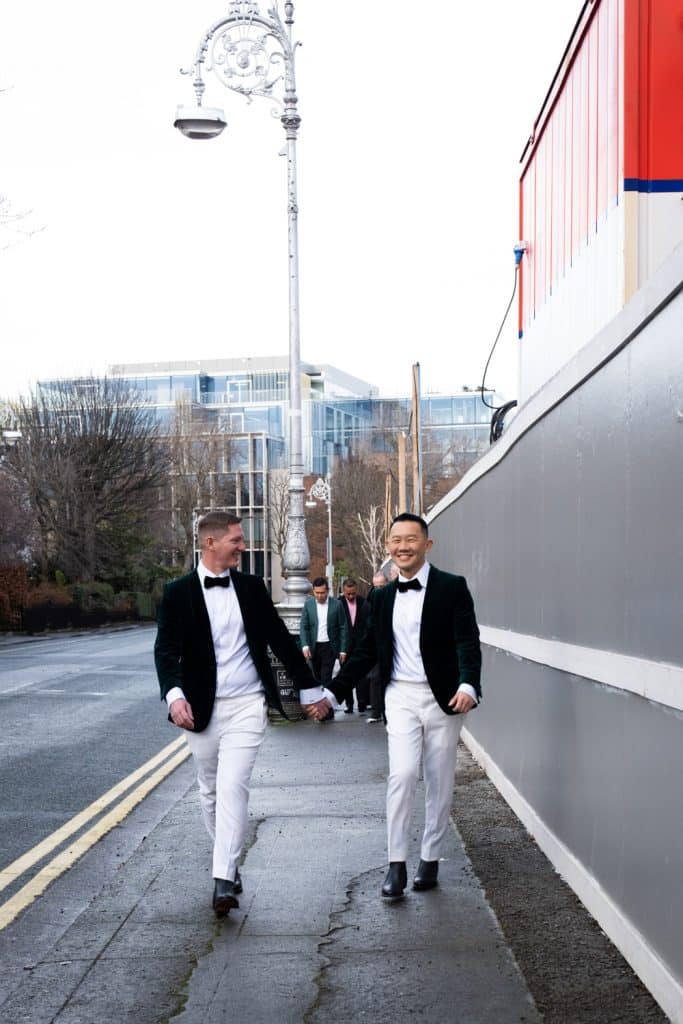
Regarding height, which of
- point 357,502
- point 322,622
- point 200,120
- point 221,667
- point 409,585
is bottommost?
point 322,622

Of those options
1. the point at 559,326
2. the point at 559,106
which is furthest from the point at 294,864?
the point at 559,106

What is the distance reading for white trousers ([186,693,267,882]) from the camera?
21.8ft

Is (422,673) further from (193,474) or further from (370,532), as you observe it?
(193,474)

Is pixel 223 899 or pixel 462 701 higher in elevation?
pixel 462 701

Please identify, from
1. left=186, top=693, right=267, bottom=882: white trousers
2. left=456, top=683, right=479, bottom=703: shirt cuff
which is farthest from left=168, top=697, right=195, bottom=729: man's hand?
left=456, top=683, right=479, bottom=703: shirt cuff

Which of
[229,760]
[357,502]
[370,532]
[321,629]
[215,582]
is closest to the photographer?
[229,760]

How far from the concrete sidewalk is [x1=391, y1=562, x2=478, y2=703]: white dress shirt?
41.3 inches

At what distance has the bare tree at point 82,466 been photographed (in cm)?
6956

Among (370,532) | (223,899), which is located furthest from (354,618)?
(370,532)

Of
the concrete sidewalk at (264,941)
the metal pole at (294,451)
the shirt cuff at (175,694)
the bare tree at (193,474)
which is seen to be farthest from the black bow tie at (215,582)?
the bare tree at (193,474)

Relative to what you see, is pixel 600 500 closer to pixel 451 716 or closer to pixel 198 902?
pixel 451 716

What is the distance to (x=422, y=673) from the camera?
7016 mm

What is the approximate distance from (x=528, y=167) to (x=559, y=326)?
284cm

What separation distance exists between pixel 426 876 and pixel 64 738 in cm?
862
